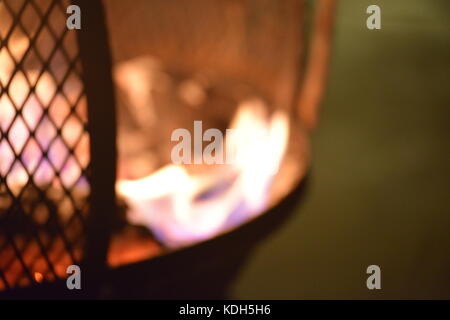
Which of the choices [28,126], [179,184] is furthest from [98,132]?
[179,184]

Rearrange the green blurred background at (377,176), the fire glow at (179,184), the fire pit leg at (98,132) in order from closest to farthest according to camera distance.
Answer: the fire pit leg at (98,132) → the fire glow at (179,184) → the green blurred background at (377,176)

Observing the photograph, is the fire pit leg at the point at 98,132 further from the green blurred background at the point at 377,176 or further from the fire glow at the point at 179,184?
the green blurred background at the point at 377,176

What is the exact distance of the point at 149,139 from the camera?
119 centimetres

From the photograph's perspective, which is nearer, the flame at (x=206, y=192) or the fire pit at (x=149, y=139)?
the fire pit at (x=149, y=139)

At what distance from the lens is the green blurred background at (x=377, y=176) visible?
1152 mm

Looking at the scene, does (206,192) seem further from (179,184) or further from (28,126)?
(28,126)

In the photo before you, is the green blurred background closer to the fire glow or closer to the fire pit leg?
the fire glow

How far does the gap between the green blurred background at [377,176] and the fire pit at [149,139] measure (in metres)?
0.20

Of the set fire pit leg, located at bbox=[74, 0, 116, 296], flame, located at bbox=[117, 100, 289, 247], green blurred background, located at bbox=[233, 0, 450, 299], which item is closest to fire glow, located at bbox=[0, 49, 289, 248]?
flame, located at bbox=[117, 100, 289, 247]

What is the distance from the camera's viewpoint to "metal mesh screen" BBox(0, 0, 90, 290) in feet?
1.88

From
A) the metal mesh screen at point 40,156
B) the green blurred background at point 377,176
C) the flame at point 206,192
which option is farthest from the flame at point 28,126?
the green blurred background at point 377,176

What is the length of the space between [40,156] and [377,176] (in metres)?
0.94

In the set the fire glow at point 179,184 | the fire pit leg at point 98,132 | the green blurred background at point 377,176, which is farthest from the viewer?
the green blurred background at point 377,176
